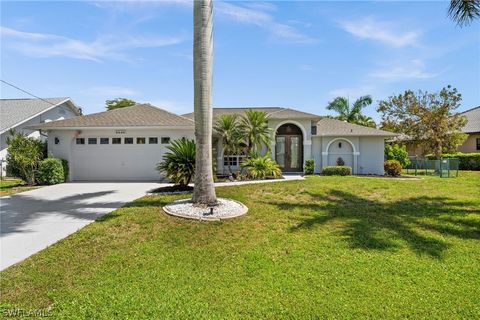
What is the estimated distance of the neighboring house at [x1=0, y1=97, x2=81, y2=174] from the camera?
22502 mm

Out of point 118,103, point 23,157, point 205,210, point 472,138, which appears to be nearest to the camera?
point 205,210

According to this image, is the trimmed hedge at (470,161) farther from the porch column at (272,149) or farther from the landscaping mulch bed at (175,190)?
the landscaping mulch bed at (175,190)

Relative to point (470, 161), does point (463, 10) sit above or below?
above

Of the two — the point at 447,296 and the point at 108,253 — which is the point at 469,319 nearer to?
the point at 447,296

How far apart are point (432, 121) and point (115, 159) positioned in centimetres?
2704

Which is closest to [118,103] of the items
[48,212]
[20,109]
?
[20,109]

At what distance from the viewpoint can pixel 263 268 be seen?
5242 mm

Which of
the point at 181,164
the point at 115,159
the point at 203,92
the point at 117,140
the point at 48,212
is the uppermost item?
the point at 203,92

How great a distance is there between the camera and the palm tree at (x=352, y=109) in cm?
3466

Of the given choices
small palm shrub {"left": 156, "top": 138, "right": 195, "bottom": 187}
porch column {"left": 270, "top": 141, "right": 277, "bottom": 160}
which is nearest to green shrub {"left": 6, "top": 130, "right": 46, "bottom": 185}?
small palm shrub {"left": 156, "top": 138, "right": 195, "bottom": 187}

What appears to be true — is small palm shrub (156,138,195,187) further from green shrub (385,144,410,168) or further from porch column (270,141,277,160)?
green shrub (385,144,410,168)

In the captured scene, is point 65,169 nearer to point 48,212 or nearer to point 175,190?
point 48,212

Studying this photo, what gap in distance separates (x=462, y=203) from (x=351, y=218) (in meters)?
4.82

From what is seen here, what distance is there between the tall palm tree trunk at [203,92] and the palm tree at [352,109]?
2993 cm
